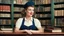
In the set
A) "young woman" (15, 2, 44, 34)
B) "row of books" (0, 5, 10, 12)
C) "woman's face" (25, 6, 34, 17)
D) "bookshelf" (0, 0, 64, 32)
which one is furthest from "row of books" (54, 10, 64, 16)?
"woman's face" (25, 6, 34, 17)

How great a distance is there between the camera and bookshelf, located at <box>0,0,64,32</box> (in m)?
4.05

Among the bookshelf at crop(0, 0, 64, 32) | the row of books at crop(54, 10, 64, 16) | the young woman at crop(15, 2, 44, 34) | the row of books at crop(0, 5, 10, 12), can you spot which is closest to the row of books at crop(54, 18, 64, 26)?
the bookshelf at crop(0, 0, 64, 32)

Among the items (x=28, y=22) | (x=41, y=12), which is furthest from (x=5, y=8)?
(x=28, y=22)

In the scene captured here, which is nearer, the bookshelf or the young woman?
the young woman

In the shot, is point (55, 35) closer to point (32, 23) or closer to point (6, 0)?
point (32, 23)

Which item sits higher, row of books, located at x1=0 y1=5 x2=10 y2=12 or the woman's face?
row of books, located at x1=0 y1=5 x2=10 y2=12

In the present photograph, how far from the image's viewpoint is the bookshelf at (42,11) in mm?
4047

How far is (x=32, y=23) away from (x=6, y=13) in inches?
61.3

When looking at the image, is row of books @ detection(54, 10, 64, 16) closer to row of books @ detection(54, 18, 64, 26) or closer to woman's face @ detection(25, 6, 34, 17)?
row of books @ detection(54, 18, 64, 26)

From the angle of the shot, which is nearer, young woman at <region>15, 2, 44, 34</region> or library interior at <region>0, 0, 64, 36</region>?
young woman at <region>15, 2, 44, 34</region>

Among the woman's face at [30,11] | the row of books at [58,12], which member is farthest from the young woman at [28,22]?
the row of books at [58,12]

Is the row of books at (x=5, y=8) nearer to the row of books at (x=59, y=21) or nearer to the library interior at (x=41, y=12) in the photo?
the library interior at (x=41, y=12)

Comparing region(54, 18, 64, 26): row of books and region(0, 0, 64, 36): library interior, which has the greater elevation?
region(0, 0, 64, 36): library interior

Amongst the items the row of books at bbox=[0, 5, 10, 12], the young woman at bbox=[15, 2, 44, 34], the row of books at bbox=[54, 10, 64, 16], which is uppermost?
the row of books at bbox=[0, 5, 10, 12]
